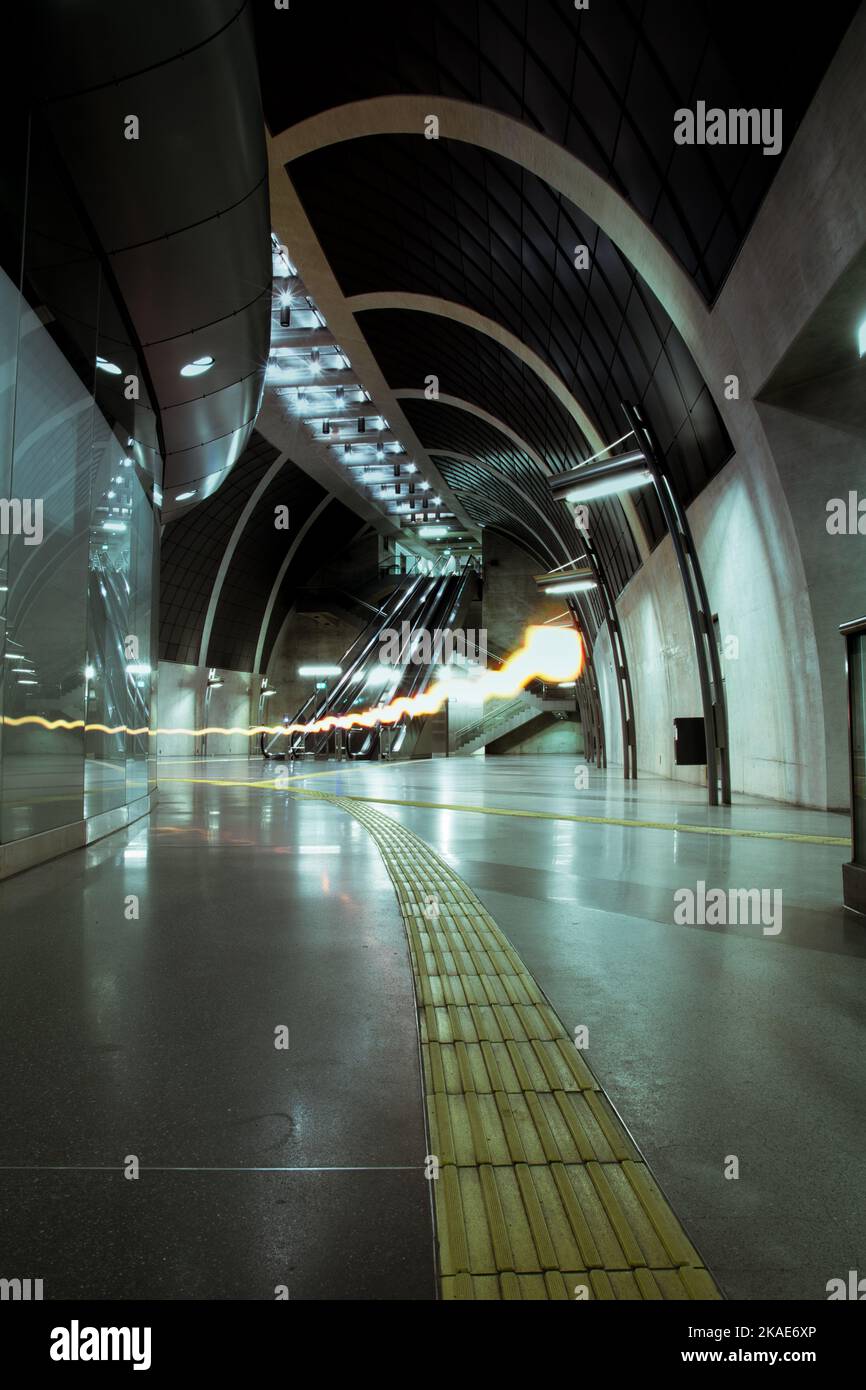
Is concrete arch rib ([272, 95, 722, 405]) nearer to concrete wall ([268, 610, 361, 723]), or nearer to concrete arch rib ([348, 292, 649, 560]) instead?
concrete arch rib ([348, 292, 649, 560])

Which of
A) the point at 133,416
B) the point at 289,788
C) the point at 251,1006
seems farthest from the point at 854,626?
the point at 289,788

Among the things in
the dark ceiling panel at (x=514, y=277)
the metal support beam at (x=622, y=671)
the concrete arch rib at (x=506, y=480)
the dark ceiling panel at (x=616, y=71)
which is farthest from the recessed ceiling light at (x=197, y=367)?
the concrete arch rib at (x=506, y=480)

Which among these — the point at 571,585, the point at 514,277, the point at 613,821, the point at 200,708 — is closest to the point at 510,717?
the point at 200,708

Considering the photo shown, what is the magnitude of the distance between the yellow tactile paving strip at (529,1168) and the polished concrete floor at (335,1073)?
0.06m

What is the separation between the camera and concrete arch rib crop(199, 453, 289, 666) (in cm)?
3571

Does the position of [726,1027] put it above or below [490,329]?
below

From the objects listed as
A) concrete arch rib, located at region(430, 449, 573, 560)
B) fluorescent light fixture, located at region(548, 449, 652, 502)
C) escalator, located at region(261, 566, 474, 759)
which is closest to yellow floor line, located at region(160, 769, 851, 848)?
fluorescent light fixture, located at region(548, 449, 652, 502)

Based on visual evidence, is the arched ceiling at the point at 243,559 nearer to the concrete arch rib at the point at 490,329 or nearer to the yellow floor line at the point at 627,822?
the concrete arch rib at the point at 490,329

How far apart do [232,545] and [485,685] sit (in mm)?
14117

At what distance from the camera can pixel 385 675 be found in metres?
36.5

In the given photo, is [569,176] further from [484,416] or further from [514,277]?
[484,416]

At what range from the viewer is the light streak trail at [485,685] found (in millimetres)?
32469

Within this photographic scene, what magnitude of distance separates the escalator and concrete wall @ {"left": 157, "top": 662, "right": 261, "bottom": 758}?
190cm
